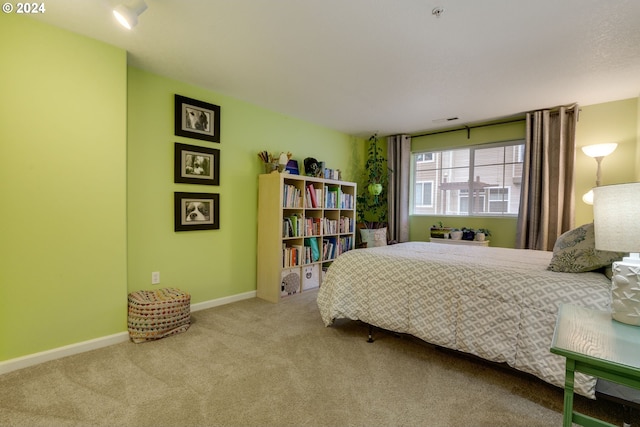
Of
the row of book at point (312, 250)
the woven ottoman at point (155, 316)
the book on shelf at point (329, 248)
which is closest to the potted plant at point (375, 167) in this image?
the row of book at point (312, 250)

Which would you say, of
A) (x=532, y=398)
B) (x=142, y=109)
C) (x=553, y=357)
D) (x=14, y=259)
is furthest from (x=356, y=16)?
(x=14, y=259)

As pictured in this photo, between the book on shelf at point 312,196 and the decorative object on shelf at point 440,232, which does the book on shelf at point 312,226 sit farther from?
the decorative object on shelf at point 440,232

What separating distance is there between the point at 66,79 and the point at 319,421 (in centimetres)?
270

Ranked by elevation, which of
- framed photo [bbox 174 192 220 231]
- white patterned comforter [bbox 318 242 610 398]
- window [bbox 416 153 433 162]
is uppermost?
window [bbox 416 153 433 162]

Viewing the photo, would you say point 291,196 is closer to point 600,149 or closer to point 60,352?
point 60,352

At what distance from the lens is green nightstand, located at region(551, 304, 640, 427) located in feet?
2.77

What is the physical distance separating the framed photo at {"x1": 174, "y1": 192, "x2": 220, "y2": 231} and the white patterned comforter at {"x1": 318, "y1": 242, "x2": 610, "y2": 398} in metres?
1.41

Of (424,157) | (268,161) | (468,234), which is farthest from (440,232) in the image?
(268,161)

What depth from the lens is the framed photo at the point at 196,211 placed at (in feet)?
9.32

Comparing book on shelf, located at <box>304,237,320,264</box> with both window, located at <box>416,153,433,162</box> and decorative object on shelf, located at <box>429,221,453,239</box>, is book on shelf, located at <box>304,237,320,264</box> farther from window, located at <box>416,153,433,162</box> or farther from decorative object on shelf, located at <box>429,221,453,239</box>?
window, located at <box>416,153,433,162</box>

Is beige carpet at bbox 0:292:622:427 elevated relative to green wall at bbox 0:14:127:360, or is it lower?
lower

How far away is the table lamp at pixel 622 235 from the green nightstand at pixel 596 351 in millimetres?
79

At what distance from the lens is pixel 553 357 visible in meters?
1.53

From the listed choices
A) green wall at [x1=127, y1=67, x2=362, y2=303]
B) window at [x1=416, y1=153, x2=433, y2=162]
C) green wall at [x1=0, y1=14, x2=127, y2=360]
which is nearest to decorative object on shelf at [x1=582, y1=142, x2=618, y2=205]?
window at [x1=416, y1=153, x2=433, y2=162]
